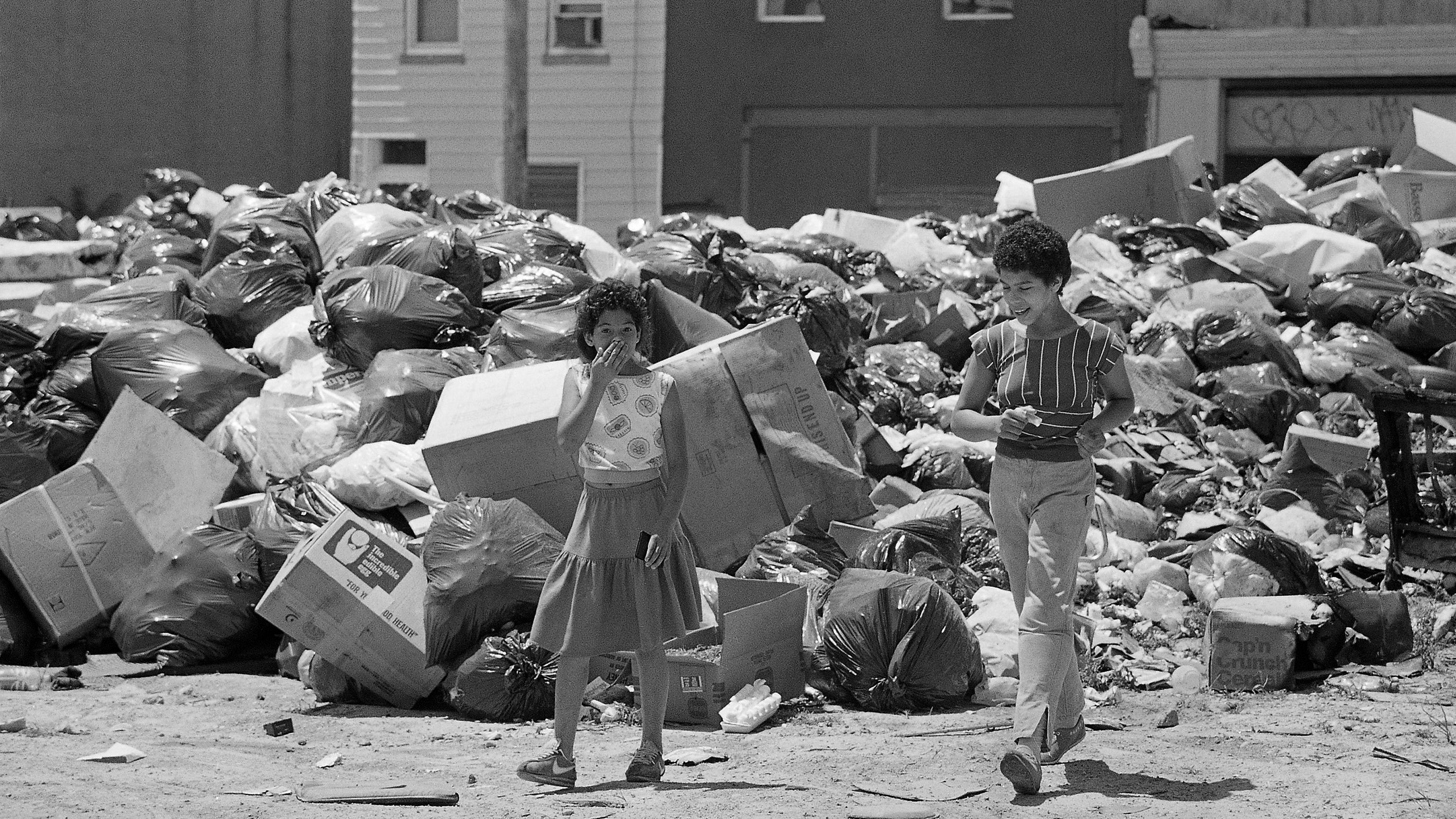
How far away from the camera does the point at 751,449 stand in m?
5.05

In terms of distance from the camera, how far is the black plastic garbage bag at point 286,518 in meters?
4.86

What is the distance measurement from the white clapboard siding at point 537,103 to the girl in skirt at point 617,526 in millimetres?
14152

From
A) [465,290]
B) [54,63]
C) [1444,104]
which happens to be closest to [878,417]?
[465,290]

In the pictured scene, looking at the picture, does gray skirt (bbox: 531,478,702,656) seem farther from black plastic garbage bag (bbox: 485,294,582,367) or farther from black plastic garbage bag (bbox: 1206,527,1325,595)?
black plastic garbage bag (bbox: 1206,527,1325,595)

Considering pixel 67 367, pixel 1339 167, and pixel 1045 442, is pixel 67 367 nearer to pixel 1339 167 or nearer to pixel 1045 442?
pixel 1045 442

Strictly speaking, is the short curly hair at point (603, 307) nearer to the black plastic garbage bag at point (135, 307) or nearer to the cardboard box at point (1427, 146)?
the black plastic garbage bag at point (135, 307)

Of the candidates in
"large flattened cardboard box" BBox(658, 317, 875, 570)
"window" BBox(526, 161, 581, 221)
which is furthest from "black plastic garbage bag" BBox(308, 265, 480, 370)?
"window" BBox(526, 161, 581, 221)

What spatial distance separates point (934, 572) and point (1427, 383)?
11.2 feet

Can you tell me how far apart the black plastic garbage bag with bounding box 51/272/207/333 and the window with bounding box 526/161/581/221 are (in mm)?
11482

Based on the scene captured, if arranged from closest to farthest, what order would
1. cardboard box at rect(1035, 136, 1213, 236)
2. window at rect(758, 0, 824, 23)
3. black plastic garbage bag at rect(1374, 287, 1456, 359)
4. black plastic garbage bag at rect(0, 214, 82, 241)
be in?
black plastic garbage bag at rect(1374, 287, 1456, 359)
cardboard box at rect(1035, 136, 1213, 236)
black plastic garbage bag at rect(0, 214, 82, 241)
window at rect(758, 0, 824, 23)

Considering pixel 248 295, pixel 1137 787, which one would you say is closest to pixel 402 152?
pixel 248 295

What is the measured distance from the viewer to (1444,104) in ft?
48.4

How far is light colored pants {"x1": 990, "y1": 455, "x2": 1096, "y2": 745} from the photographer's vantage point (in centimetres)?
336

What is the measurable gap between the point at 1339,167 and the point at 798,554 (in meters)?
7.08
